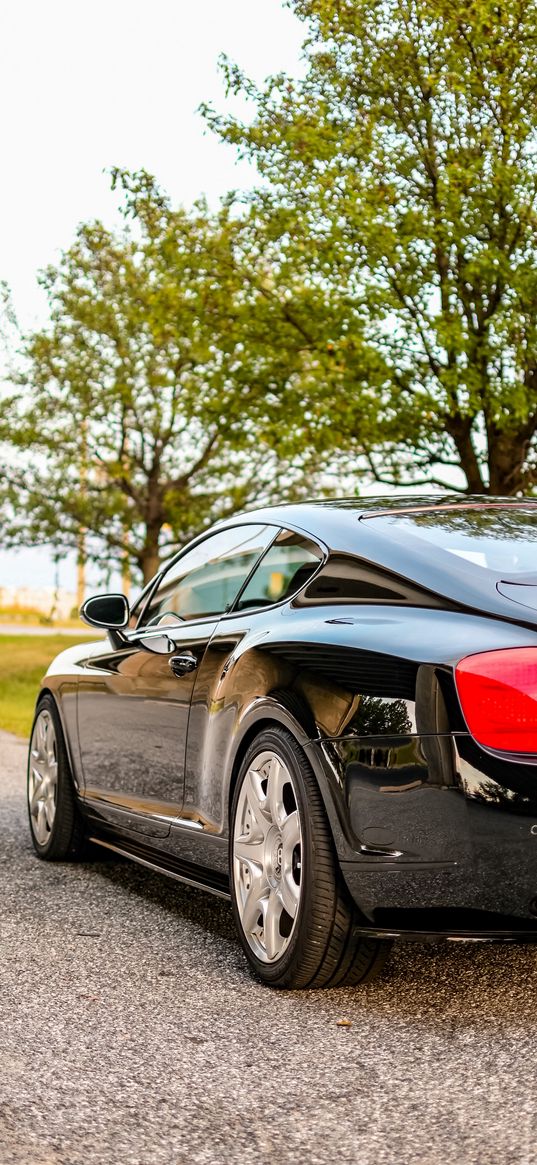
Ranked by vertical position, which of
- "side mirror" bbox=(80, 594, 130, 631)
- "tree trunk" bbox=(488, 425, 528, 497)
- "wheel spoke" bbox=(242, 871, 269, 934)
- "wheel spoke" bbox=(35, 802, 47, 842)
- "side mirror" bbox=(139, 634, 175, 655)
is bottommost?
"wheel spoke" bbox=(35, 802, 47, 842)

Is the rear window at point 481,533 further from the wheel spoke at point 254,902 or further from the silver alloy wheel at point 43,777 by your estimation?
the silver alloy wheel at point 43,777

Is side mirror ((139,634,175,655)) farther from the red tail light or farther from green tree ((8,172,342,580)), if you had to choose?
green tree ((8,172,342,580))

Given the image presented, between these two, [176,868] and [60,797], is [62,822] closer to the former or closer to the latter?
[60,797]

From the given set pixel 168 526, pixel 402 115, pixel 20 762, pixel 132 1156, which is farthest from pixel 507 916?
pixel 168 526

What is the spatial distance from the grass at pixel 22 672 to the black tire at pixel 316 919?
33.9 feet

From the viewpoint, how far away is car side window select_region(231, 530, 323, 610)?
179 inches

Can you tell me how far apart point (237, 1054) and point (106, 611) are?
2573 millimetres

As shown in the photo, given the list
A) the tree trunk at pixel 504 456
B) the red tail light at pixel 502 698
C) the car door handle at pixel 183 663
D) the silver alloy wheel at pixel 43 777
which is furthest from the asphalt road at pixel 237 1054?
the tree trunk at pixel 504 456

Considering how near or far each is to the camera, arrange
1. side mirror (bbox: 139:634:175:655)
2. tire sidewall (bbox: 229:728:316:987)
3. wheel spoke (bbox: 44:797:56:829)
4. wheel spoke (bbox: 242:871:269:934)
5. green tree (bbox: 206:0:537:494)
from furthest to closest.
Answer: green tree (bbox: 206:0:537:494) → wheel spoke (bbox: 44:797:56:829) → side mirror (bbox: 139:634:175:655) → wheel spoke (bbox: 242:871:269:934) → tire sidewall (bbox: 229:728:316:987)

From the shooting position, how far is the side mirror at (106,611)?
5844mm

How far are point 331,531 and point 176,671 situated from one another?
893mm

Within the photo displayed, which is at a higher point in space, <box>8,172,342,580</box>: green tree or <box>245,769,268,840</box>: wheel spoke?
<box>8,172,342,580</box>: green tree

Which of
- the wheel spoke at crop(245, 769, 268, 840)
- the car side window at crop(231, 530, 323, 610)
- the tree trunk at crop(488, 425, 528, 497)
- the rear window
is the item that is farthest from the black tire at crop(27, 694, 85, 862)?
the tree trunk at crop(488, 425, 528, 497)

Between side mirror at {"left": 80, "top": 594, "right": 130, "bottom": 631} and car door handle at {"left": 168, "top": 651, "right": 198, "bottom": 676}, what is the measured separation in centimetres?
74
